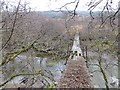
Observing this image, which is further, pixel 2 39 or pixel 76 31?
pixel 76 31

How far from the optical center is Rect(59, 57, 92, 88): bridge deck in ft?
14.7

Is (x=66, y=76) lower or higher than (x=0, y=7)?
lower

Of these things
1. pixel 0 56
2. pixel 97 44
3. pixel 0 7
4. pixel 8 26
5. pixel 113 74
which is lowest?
pixel 113 74

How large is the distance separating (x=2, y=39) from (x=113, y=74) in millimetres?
7291

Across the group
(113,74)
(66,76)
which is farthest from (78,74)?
(113,74)

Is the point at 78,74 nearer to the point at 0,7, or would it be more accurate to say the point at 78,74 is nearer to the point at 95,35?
the point at 0,7

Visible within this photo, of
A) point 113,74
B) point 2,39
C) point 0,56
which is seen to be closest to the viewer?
point 0,56

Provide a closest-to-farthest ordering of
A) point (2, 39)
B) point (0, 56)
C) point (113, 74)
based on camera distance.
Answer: point (0, 56) → point (2, 39) → point (113, 74)

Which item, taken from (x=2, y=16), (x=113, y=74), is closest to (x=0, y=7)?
(x=2, y=16)

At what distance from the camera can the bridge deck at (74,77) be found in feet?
14.7

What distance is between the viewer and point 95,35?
8773 mm

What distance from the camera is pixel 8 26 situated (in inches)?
149

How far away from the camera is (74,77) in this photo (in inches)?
198

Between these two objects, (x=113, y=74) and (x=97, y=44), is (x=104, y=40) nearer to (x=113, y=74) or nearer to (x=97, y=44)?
(x=97, y=44)
